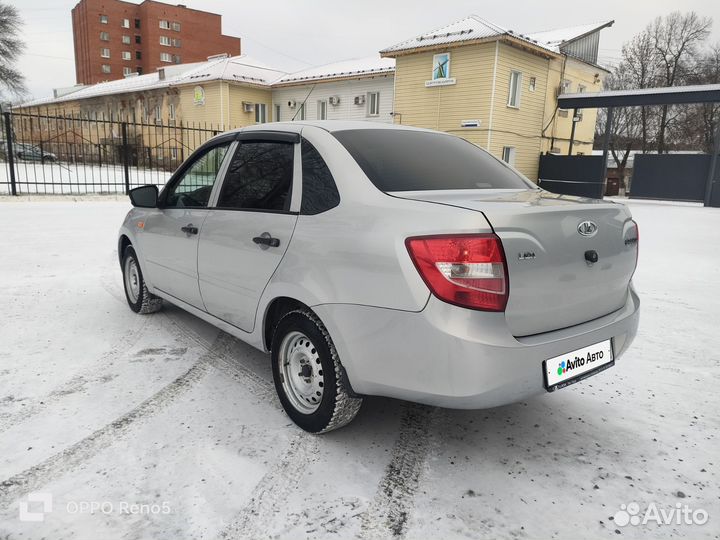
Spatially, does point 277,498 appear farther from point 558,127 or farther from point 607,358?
Answer: point 558,127

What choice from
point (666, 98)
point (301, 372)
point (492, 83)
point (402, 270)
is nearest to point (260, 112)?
point (492, 83)

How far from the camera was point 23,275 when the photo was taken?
19.6ft

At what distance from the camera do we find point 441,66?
69.5ft

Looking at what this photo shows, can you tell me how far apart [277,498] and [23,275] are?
5328 mm

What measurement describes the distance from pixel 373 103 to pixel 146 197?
75.4ft

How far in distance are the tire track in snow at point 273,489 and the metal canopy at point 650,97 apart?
21.1 metres

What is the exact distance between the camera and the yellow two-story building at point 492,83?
20.0m

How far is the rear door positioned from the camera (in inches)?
107

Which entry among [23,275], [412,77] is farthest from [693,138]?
[23,275]

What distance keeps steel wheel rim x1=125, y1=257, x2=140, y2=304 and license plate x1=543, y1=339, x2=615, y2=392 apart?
3.64 meters

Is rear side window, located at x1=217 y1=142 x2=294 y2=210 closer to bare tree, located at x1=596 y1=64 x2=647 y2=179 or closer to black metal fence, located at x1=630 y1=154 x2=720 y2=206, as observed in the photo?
black metal fence, located at x1=630 y1=154 x2=720 y2=206

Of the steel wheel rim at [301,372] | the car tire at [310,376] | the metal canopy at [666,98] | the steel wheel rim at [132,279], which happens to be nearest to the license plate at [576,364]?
the car tire at [310,376]

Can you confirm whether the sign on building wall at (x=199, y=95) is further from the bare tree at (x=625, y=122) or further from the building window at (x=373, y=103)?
the bare tree at (x=625, y=122)

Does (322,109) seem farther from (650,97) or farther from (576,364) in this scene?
(576,364)
